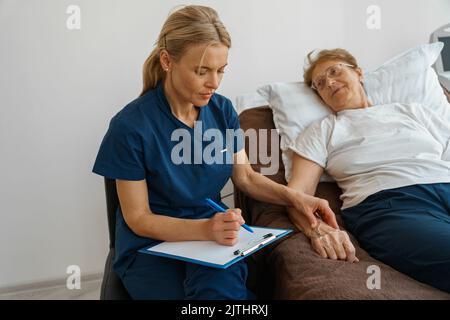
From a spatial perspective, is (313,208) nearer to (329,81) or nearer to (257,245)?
(257,245)

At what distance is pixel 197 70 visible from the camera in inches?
40.2

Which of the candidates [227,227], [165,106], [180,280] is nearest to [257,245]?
[227,227]

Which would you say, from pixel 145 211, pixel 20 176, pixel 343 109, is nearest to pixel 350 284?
pixel 145 211

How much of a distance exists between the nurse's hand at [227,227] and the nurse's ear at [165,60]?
1.25ft

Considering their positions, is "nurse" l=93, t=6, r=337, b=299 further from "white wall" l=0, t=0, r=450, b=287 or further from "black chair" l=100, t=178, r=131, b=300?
"white wall" l=0, t=0, r=450, b=287

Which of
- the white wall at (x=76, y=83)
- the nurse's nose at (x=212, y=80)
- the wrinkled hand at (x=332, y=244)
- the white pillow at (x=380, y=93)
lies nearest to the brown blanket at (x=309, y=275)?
the wrinkled hand at (x=332, y=244)

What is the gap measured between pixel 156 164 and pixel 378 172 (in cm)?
68

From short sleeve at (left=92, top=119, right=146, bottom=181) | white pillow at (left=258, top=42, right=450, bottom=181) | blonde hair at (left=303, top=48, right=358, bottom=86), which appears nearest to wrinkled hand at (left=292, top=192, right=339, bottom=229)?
white pillow at (left=258, top=42, right=450, bottom=181)

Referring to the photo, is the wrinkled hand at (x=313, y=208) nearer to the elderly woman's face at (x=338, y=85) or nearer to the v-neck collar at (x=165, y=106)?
the v-neck collar at (x=165, y=106)

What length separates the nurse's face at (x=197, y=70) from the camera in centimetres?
101

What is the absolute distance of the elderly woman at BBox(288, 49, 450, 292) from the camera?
3.56ft
